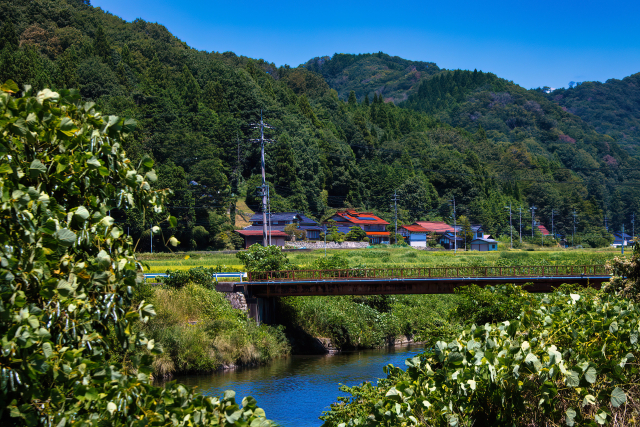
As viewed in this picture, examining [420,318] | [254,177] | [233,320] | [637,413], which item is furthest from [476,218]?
[637,413]

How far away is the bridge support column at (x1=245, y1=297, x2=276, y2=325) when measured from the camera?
3809 cm

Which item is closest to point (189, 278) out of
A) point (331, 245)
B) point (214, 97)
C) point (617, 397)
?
point (617, 397)

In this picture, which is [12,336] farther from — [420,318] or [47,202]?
[420,318]

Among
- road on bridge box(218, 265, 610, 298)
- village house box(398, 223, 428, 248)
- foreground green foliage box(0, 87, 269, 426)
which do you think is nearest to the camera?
foreground green foliage box(0, 87, 269, 426)

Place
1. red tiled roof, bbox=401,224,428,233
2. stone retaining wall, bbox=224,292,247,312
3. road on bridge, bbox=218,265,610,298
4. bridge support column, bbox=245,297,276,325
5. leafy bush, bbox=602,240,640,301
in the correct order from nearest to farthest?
leafy bush, bbox=602,240,640,301, road on bridge, bbox=218,265,610,298, stone retaining wall, bbox=224,292,247,312, bridge support column, bbox=245,297,276,325, red tiled roof, bbox=401,224,428,233

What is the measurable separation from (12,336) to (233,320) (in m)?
29.9

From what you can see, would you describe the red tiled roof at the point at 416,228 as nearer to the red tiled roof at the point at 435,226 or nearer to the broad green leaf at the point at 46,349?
the red tiled roof at the point at 435,226

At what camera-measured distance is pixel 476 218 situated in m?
112

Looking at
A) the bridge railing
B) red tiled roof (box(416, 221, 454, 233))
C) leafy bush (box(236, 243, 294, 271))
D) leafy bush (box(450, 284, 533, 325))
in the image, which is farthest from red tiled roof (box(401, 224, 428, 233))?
leafy bush (box(450, 284, 533, 325))

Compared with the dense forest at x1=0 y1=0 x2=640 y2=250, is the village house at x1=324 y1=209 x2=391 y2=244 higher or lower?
lower

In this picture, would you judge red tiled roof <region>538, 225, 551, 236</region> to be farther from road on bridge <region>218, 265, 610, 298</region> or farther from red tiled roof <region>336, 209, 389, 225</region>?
road on bridge <region>218, 265, 610, 298</region>

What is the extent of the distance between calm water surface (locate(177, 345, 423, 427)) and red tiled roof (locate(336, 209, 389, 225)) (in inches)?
2295

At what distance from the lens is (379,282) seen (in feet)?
123

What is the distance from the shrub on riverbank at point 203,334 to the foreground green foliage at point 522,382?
2182 cm
